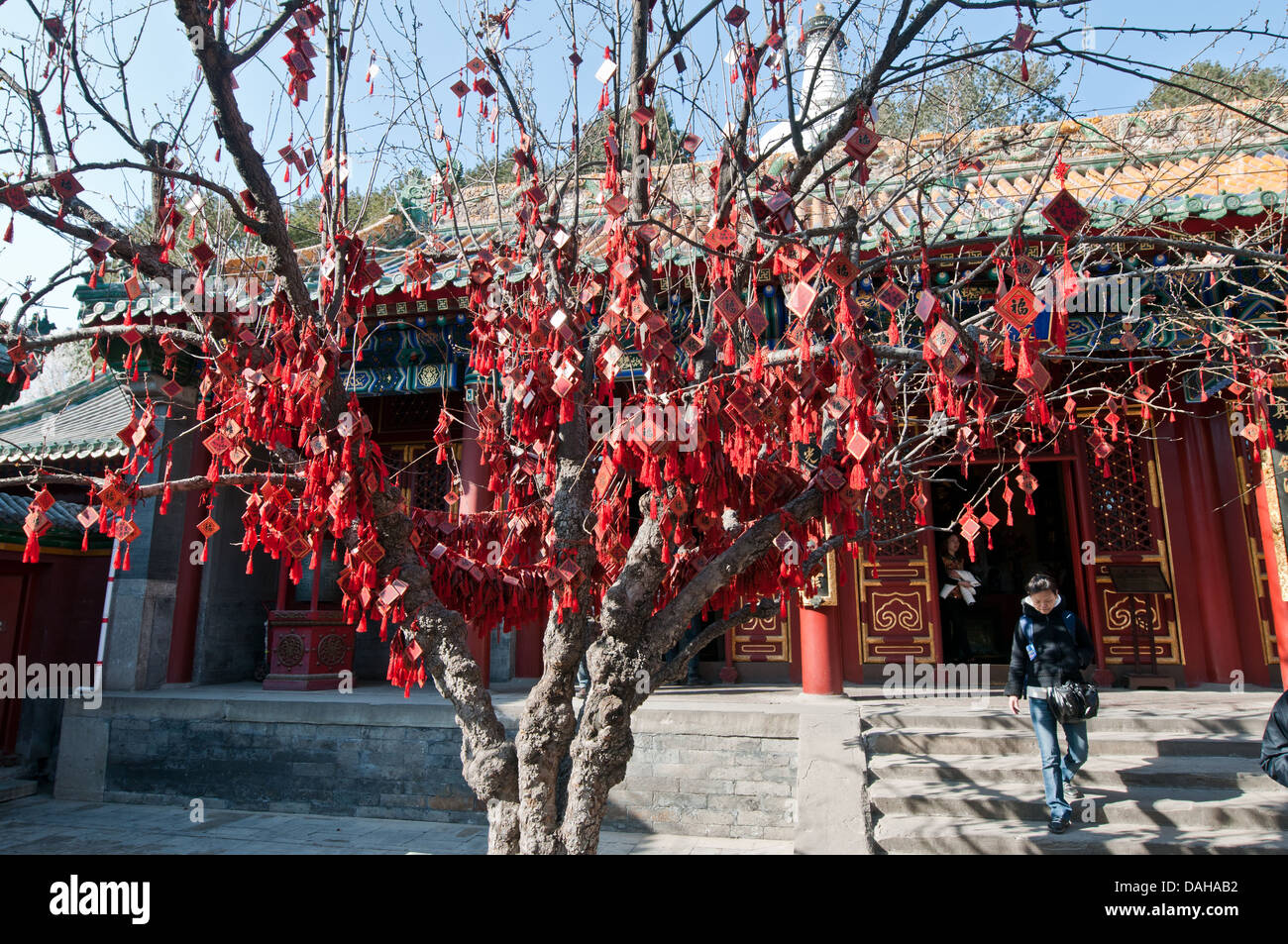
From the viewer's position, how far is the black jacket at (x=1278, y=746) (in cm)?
320

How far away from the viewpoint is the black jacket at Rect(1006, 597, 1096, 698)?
4703 mm

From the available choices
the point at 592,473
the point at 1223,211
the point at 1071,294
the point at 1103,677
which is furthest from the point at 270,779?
the point at 1223,211

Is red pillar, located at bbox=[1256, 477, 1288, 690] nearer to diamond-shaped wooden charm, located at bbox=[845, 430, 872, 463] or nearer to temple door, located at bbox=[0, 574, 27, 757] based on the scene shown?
diamond-shaped wooden charm, located at bbox=[845, 430, 872, 463]

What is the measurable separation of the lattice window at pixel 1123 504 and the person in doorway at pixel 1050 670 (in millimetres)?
3630

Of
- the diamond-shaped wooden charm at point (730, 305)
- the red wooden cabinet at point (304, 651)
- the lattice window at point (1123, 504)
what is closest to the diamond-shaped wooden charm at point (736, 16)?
the diamond-shaped wooden charm at point (730, 305)

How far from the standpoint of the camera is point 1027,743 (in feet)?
18.3

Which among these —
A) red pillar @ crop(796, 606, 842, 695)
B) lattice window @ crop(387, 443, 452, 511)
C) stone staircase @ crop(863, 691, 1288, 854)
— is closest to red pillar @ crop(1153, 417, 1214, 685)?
stone staircase @ crop(863, 691, 1288, 854)

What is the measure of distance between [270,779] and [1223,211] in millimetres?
8286

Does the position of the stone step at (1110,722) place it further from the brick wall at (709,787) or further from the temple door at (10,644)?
the temple door at (10,644)

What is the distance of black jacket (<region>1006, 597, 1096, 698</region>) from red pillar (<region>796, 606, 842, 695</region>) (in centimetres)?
234

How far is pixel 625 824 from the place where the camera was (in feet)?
19.0

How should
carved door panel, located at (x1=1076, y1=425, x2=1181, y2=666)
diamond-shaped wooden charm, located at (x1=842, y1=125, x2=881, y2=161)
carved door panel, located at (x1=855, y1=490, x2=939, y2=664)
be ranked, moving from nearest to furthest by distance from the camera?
diamond-shaped wooden charm, located at (x1=842, y1=125, x2=881, y2=161), carved door panel, located at (x1=1076, y1=425, x2=1181, y2=666), carved door panel, located at (x1=855, y1=490, x2=939, y2=664)

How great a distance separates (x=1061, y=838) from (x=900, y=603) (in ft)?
12.9

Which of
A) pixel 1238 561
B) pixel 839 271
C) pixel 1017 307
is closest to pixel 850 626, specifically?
pixel 1238 561
